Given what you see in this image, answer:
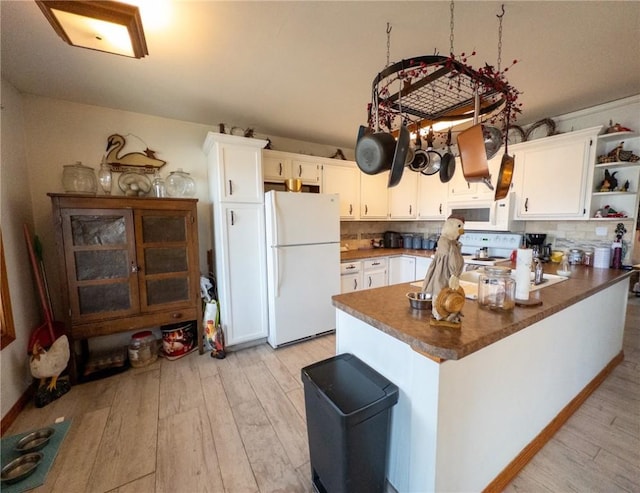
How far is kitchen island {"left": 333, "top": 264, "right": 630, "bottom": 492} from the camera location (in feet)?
3.24

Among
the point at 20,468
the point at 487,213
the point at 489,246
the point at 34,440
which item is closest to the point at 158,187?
the point at 34,440

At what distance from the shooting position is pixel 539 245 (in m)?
2.81

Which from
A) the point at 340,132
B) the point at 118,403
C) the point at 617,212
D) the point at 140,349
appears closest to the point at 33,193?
the point at 140,349

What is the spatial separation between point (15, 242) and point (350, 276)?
9.92 ft

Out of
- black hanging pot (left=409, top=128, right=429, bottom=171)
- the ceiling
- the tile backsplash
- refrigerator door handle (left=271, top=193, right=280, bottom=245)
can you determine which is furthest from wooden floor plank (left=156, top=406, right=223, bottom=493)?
the tile backsplash

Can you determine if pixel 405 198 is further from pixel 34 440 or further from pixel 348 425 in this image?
pixel 34 440

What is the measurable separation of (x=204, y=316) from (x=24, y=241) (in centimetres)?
153

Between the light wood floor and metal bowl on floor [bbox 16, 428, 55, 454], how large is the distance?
0.36 ft

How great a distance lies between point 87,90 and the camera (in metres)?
2.11

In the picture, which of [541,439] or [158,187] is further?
[158,187]

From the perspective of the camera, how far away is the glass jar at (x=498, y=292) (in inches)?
48.9

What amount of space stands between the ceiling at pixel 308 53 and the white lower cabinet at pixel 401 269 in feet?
6.71

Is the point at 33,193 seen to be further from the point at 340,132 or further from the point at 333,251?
the point at 340,132

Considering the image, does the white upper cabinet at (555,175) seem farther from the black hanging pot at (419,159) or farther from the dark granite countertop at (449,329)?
the black hanging pot at (419,159)
